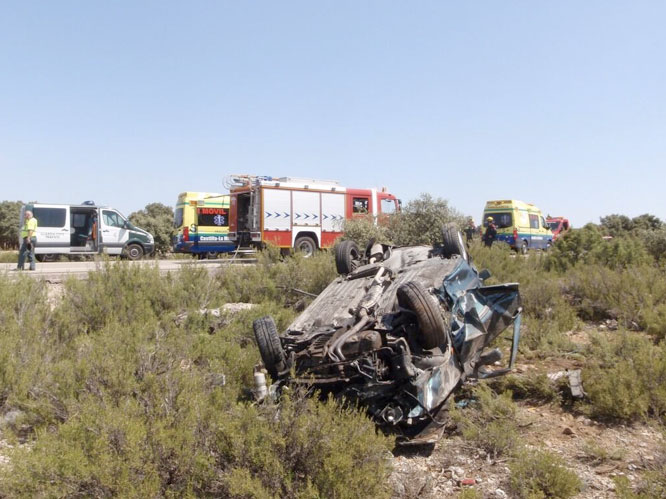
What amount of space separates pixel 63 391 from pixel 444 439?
3442mm

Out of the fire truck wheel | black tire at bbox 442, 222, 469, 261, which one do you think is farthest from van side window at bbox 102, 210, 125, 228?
black tire at bbox 442, 222, 469, 261

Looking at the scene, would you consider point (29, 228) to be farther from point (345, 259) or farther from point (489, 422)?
point (489, 422)

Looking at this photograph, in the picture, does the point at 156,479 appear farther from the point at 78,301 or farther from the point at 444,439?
the point at 78,301

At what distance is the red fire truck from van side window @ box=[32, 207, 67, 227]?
18.8ft

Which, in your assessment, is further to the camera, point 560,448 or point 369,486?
point 560,448

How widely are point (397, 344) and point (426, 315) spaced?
1.13 ft

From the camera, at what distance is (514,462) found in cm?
412

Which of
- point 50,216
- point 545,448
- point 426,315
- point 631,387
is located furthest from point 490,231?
point 426,315

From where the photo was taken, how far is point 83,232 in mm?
19688

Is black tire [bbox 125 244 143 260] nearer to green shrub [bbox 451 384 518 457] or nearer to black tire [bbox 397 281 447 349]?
green shrub [bbox 451 384 518 457]

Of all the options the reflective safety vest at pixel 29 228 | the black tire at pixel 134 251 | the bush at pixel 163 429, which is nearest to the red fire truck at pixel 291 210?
the black tire at pixel 134 251

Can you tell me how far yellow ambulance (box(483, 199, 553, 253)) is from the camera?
24.3m

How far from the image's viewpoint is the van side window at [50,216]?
61.0 feet

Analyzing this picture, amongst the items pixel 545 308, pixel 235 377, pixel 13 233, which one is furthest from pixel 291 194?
pixel 13 233
